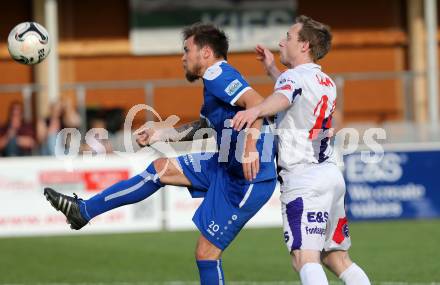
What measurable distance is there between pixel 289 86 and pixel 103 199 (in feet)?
6.25

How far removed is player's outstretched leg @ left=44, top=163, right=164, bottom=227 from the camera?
7617 millimetres

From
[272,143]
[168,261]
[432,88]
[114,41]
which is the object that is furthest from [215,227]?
[114,41]

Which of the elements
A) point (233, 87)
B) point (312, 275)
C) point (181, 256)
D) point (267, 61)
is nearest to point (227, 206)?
point (233, 87)

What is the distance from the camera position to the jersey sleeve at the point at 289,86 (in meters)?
6.55

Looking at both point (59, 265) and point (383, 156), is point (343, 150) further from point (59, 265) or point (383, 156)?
point (59, 265)

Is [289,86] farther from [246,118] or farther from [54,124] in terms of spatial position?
[54,124]

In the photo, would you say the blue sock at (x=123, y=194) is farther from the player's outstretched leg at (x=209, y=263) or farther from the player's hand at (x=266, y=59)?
the player's hand at (x=266, y=59)

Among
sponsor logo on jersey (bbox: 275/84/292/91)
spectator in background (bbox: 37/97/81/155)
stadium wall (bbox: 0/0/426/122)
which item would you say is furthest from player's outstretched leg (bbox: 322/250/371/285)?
stadium wall (bbox: 0/0/426/122)

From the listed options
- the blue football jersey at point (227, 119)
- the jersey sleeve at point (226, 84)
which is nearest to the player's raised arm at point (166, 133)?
the blue football jersey at point (227, 119)

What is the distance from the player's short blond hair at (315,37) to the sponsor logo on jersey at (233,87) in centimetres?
54

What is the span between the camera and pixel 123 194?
7711mm

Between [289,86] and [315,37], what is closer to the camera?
[289,86]

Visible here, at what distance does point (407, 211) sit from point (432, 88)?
4082 mm

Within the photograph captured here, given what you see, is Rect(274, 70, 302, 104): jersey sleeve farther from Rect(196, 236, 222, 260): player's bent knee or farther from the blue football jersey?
Rect(196, 236, 222, 260): player's bent knee
